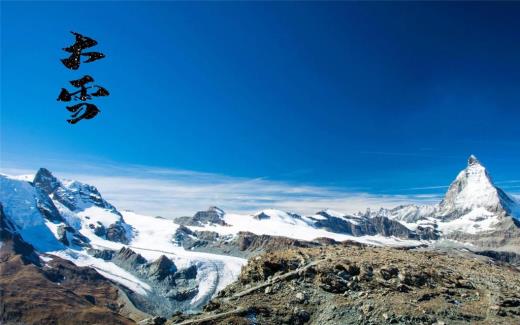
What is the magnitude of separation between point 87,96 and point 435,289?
30.7m

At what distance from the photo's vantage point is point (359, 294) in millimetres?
36688

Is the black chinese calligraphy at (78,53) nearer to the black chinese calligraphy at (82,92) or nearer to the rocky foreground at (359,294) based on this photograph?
the black chinese calligraphy at (82,92)

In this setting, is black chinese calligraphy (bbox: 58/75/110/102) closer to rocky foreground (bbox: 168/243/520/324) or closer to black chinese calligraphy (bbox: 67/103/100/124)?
black chinese calligraphy (bbox: 67/103/100/124)

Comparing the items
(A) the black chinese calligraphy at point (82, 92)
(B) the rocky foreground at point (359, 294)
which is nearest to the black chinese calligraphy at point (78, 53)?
(A) the black chinese calligraphy at point (82, 92)

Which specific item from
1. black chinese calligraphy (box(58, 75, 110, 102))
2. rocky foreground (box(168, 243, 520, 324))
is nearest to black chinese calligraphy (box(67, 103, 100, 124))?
black chinese calligraphy (box(58, 75, 110, 102))

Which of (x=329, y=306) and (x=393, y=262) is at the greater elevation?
(x=393, y=262)

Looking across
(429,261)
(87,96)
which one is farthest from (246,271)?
(87,96)

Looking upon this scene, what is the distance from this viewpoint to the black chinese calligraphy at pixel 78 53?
2206 cm

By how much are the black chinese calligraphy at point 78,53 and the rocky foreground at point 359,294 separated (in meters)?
21.1

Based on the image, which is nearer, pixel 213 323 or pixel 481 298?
pixel 213 323

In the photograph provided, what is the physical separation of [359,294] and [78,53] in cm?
2734

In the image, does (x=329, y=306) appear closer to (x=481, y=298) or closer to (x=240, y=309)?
(x=240, y=309)

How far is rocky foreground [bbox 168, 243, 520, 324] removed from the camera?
111 feet

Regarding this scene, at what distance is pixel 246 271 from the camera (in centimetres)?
4397
